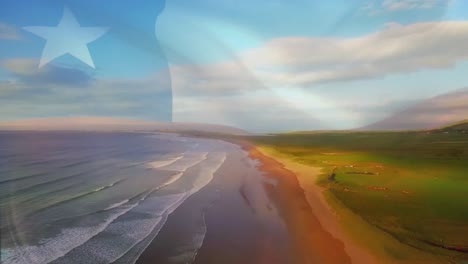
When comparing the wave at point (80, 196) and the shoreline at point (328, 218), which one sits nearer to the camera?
the shoreline at point (328, 218)

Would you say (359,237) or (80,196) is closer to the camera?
(359,237)

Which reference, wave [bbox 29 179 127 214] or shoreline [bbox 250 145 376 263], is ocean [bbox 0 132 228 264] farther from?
shoreline [bbox 250 145 376 263]

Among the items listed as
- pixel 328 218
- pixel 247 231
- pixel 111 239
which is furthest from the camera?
pixel 328 218

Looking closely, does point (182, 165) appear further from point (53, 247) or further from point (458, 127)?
point (458, 127)

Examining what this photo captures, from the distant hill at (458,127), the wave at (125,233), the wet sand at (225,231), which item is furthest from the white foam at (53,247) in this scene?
the distant hill at (458,127)

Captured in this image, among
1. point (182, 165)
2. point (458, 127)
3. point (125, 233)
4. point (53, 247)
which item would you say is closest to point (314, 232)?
point (125, 233)

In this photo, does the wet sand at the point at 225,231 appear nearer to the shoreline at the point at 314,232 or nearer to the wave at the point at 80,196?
the shoreline at the point at 314,232

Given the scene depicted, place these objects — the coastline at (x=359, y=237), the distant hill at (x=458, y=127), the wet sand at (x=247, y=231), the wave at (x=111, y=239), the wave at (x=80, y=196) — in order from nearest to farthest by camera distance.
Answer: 1. the coastline at (x=359, y=237)
2. the wave at (x=111, y=239)
3. the wet sand at (x=247, y=231)
4. the wave at (x=80, y=196)
5. the distant hill at (x=458, y=127)

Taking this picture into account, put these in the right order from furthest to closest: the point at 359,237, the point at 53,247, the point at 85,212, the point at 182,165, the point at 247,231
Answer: the point at 182,165, the point at 85,212, the point at 247,231, the point at 359,237, the point at 53,247

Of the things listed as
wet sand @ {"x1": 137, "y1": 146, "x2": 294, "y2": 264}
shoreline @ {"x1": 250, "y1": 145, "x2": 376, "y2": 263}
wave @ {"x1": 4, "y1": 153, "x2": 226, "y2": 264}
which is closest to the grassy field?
shoreline @ {"x1": 250, "y1": 145, "x2": 376, "y2": 263}
